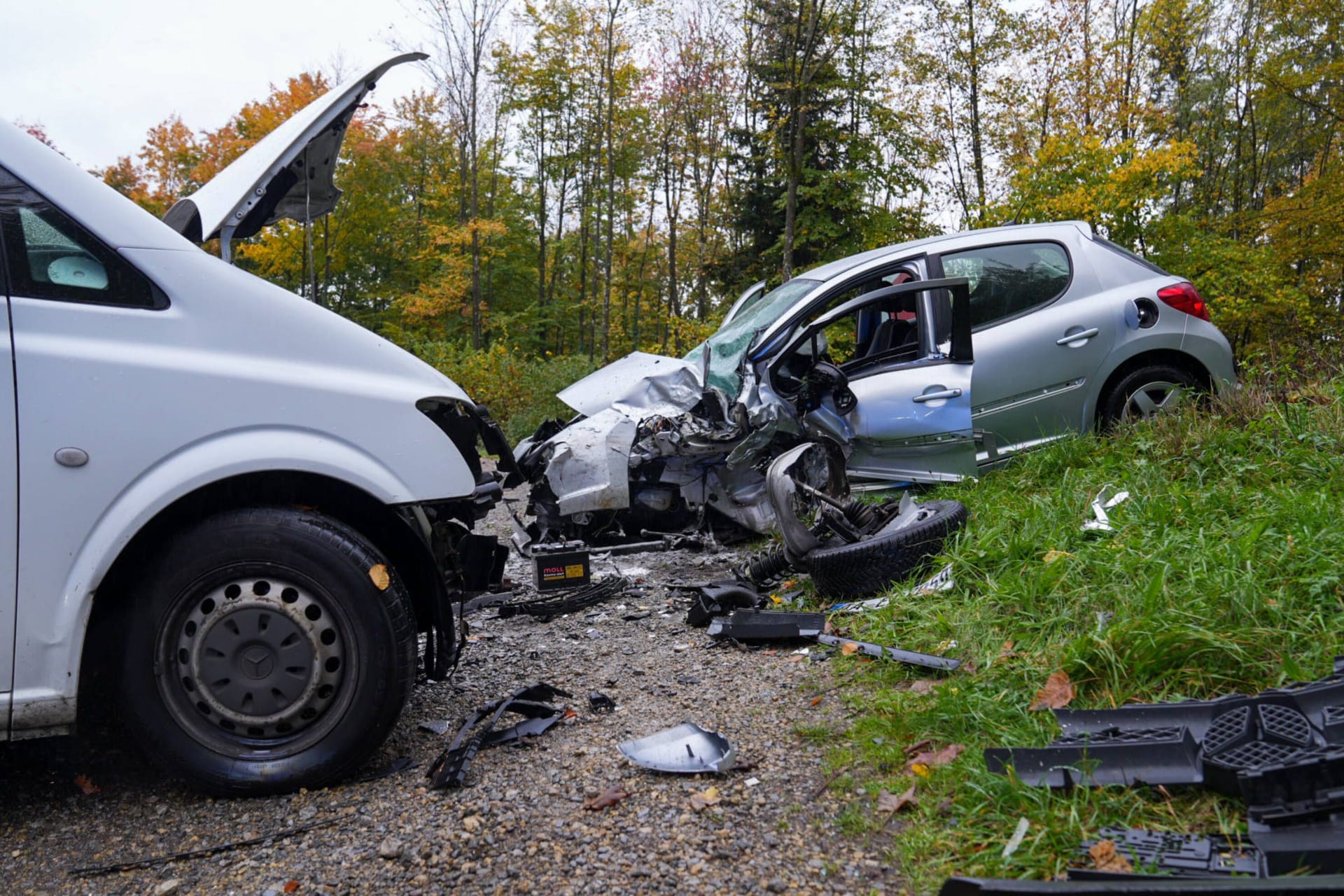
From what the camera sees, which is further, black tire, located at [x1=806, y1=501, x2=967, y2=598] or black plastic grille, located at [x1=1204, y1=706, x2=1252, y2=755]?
black tire, located at [x1=806, y1=501, x2=967, y2=598]

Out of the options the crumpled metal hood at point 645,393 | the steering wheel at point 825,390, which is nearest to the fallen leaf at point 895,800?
the steering wheel at point 825,390

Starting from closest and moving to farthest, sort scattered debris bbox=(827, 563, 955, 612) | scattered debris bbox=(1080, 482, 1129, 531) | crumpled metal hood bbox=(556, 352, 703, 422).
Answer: scattered debris bbox=(1080, 482, 1129, 531)
scattered debris bbox=(827, 563, 955, 612)
crumpled metal hood bbox=(556, 352, 703, 422)

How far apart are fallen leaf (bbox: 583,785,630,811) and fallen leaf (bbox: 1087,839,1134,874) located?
4.22 feet

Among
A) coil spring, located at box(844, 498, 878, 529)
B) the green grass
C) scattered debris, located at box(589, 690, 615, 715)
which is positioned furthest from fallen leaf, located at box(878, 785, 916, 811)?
coil spring, located at box(844, 498, 878, 529)

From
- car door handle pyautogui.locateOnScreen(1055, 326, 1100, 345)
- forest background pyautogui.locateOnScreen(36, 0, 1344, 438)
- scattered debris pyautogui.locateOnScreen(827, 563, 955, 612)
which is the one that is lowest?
scattered debris pyautogui.locateOnScreen(827, 563, 955, 612)

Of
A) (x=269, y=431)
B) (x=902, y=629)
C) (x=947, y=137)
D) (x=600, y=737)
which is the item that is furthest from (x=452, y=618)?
(x=947, y=137)

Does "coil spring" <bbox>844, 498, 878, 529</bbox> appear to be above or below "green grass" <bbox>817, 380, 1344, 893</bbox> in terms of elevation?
above

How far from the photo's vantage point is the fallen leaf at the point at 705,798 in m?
2.58

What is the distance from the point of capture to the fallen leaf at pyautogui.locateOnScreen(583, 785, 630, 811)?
102 inches

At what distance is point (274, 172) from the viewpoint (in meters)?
3.26

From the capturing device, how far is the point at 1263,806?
203cm

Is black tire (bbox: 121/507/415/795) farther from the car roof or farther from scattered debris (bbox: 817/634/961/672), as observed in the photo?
the car roof

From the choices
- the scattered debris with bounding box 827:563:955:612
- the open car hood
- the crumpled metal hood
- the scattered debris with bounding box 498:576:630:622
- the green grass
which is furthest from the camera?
the crumpled metal hood

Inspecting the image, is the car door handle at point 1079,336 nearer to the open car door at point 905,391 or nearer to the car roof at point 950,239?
the open car door at point 905,391
